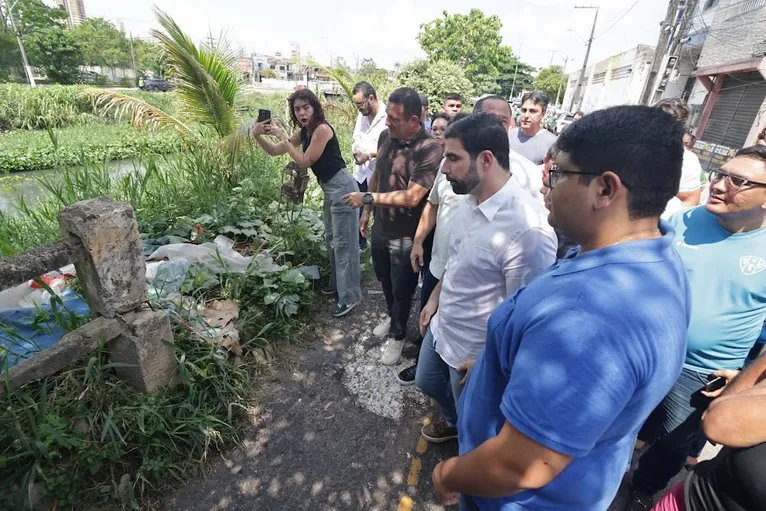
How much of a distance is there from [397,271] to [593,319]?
88.6 inches

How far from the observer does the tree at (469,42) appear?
32.1m

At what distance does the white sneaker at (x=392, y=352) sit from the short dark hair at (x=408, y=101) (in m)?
1.76

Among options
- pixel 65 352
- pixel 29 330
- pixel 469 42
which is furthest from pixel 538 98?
pixel 469 42

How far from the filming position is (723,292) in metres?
1.69

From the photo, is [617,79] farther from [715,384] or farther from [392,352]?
[715,384]

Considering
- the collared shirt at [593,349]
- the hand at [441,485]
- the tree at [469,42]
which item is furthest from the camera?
the tree at [469,42]

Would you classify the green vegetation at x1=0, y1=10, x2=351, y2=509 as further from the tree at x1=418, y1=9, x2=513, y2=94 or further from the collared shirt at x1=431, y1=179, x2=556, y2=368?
the tree at x1=418, y1=9, x2=513, y2=94

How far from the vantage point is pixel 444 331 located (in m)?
1.87

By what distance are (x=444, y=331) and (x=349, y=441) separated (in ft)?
3.48

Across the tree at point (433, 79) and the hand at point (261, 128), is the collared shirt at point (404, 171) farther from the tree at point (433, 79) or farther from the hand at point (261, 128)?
the tree at point (433, 79)

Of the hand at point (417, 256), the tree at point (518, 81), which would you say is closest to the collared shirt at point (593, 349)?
the hand at point (417, 256)

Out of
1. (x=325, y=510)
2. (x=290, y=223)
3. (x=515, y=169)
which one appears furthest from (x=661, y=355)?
(x=290, y=223)

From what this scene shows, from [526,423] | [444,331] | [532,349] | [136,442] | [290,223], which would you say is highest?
[532,349]

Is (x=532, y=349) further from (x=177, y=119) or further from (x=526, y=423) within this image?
(x=177, y=119)
